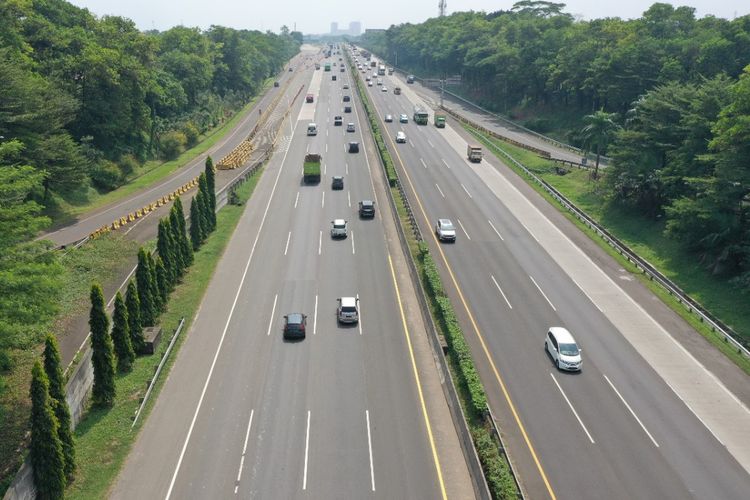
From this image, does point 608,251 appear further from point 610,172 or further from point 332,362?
point 332,362

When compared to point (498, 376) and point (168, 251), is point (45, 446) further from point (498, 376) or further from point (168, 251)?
point (498, 376)

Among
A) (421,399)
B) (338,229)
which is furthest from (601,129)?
(421,399)

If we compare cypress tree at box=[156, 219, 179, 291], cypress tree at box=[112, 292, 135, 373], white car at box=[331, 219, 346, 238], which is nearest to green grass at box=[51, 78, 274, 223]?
cypress tree at box=[156, 219, 179, 291]

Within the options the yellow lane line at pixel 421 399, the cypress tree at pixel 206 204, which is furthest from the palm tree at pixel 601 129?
the cypress tree at pixel 206 204

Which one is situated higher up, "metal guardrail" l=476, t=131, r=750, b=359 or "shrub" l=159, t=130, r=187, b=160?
"shrub" l=159, t=130, r=187, b=160

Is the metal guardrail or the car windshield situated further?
the metal guardrail

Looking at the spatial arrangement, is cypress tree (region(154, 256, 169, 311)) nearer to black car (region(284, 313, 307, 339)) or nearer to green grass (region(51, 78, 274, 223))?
black car (region(284, 313, 307, 339))
